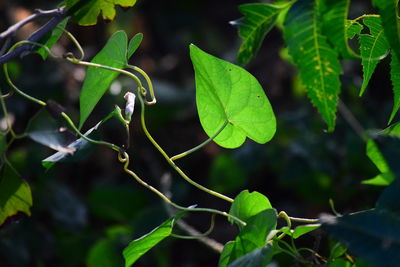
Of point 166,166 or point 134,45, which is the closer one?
point 134,45

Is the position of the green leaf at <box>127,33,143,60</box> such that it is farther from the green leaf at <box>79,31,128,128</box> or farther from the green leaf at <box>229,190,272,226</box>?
the green leaf at <box>229,190,272,226</box>

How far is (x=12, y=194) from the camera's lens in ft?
2.42

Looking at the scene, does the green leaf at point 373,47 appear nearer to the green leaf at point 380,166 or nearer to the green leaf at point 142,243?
the green leaf at point 380,166

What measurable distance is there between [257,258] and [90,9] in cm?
33

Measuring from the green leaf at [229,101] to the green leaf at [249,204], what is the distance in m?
0.08

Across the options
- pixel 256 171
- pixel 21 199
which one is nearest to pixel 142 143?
pixel 256 171

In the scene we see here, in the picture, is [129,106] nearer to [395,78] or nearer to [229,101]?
[229,101]

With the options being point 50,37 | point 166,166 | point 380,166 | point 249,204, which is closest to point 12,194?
point 50,37

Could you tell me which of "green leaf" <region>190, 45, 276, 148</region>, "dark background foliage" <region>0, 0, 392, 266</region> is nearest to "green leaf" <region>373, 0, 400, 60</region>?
"green leaf" <region>190, 45, 276, 148</region>

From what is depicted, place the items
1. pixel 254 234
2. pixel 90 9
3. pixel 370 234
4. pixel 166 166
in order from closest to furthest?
pixel 370 234 → pixel 254 234 → pixel 90 9 → pixel 166 166

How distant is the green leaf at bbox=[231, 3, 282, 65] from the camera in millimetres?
619

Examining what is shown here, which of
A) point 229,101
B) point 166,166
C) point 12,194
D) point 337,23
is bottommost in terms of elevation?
point 166,166

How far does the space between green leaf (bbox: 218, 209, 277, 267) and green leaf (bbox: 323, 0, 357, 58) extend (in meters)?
0.16

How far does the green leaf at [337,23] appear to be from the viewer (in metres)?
0.52
